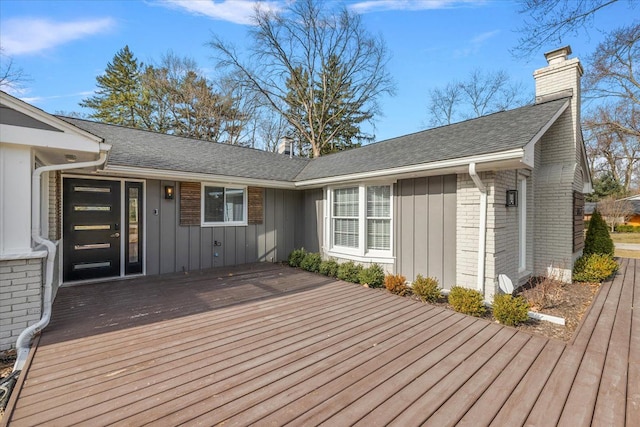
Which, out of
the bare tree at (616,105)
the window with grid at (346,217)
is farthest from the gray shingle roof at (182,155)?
the bare tree at (616,105)

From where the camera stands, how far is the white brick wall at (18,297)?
124 inches

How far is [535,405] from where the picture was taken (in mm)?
2234

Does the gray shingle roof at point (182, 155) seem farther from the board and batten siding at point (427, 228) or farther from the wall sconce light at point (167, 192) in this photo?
the board and batten siding at point (427, 228)

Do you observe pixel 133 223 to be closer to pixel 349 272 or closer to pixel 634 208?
pixel 349 272

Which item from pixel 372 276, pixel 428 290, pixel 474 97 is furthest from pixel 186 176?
pixel 474 97

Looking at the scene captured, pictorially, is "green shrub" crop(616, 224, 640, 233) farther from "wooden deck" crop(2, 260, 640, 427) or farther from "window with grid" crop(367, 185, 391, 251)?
"window with grid" crop(367, 185, 391, 251)

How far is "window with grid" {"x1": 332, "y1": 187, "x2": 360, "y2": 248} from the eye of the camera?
6.78 m

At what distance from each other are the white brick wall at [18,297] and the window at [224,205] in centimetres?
381

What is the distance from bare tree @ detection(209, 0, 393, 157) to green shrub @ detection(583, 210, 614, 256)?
46.9 feet

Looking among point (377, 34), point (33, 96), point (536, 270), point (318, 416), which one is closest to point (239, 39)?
point (377, 34)

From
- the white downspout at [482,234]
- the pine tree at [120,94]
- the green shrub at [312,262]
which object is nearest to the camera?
the white downspout at [482,234]

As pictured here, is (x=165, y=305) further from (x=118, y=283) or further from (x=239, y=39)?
(x=239, y=39)

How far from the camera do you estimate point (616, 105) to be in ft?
55.5

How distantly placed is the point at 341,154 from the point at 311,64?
39.2 feet
